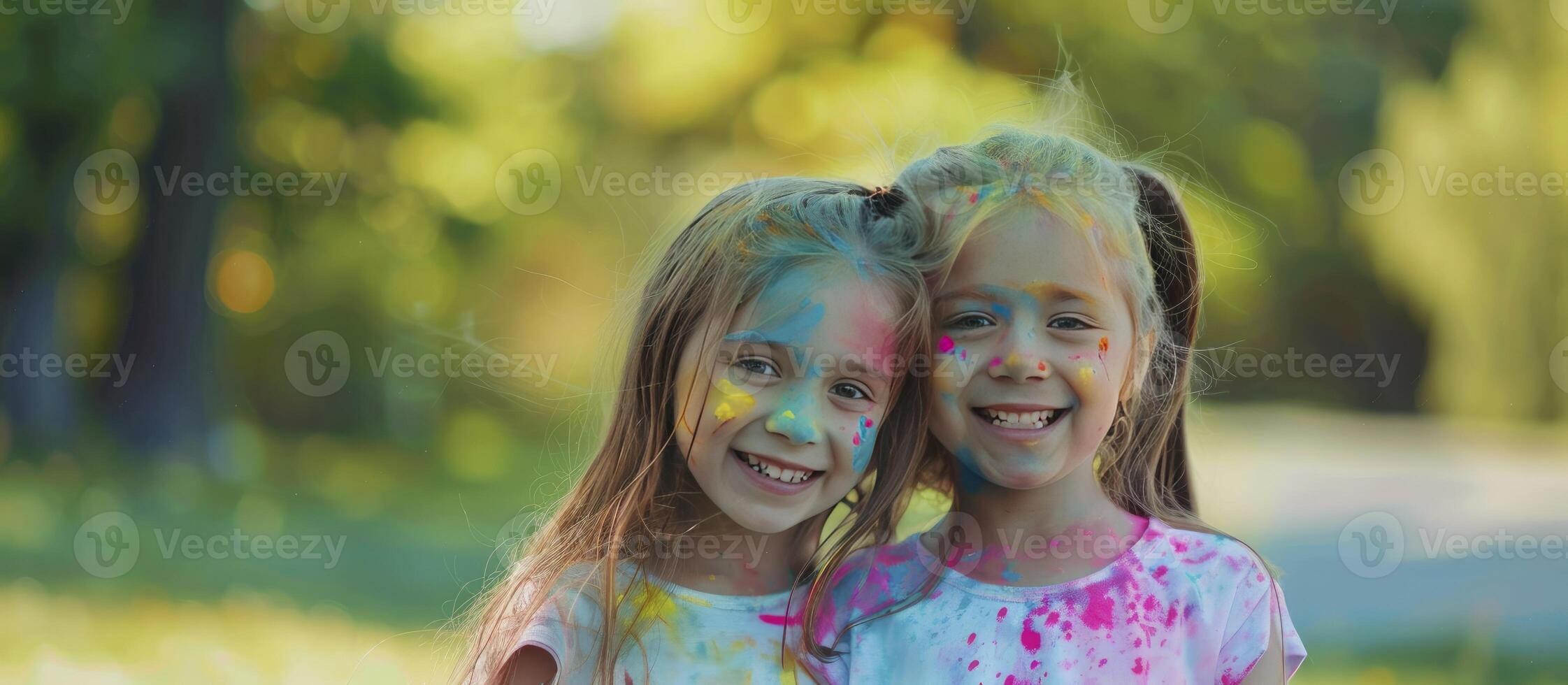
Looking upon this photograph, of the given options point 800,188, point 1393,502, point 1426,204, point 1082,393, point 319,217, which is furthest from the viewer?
point 319,217

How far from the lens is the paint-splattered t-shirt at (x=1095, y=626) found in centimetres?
223

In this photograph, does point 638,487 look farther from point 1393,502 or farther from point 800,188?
point 1393,502

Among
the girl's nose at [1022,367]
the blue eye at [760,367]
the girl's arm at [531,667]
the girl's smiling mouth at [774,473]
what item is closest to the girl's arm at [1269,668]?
the girl's nose at [1022,367]

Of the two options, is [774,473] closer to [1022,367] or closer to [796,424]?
[796,424]

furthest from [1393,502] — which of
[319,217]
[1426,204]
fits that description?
[319,217]

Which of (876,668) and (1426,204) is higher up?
(1426,204)

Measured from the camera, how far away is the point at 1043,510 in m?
2.35

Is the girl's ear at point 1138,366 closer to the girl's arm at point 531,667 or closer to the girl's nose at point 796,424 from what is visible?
the girl's nose at point 796,424

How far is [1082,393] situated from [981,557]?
14.4 inches

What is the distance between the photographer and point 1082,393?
88.7 inches

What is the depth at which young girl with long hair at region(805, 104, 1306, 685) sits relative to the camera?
2238 mm

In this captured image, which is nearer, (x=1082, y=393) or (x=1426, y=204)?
(x=1082, y=393)

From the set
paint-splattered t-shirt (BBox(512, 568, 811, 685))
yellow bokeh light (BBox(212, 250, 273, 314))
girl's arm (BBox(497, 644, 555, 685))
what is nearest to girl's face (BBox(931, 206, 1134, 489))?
paint-splattered t-shirt (BBox(512, 568, 811, 685))

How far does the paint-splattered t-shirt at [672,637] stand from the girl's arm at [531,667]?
0.09 ft
